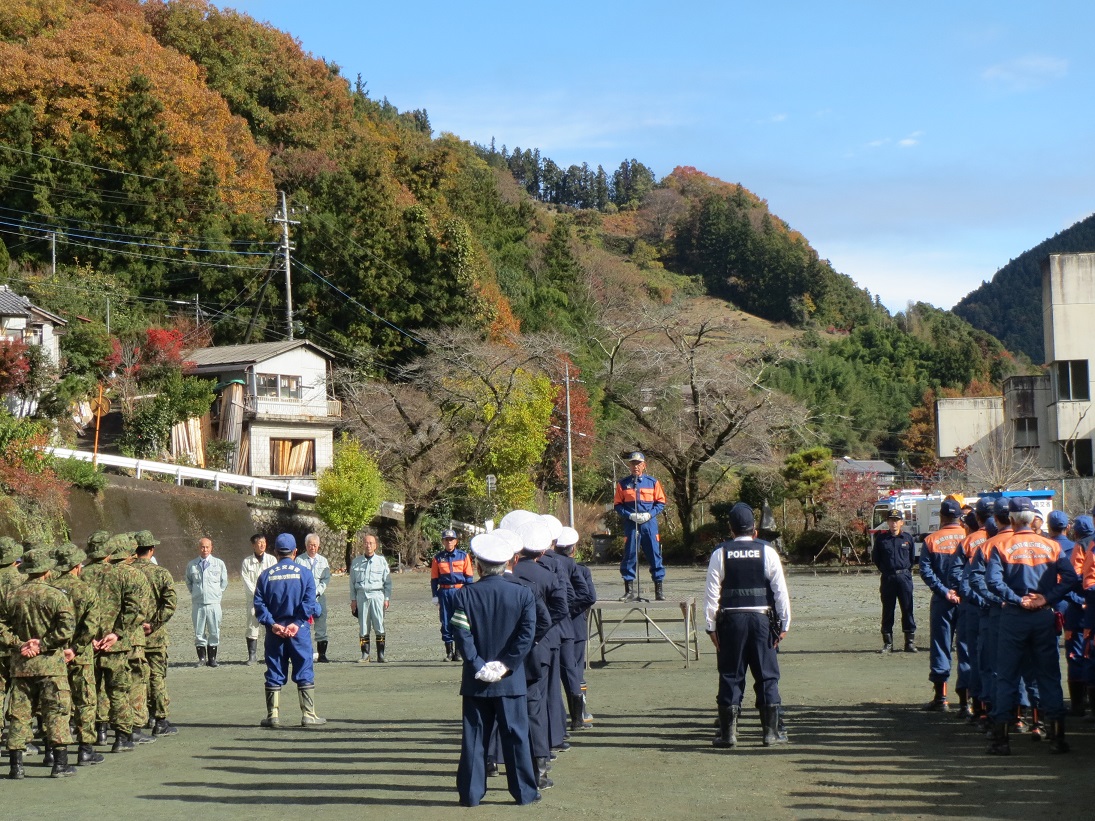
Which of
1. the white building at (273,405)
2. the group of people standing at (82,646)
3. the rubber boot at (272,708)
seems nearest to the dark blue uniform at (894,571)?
the rubber boot at (272,708)

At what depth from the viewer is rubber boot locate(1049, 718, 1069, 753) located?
9773mm

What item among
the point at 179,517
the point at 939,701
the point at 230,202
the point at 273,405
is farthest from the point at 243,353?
the point at 939,701

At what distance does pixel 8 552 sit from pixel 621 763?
18.7 ft

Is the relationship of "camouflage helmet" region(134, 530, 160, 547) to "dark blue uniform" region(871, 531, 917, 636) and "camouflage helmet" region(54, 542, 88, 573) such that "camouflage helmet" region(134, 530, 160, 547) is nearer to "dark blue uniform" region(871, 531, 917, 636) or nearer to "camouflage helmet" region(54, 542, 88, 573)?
"camouflage helmet" region(54, 542, 88, 573)

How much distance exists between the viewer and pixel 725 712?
411 inches

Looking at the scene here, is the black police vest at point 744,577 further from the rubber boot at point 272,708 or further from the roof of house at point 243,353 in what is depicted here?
the roof of house at point 243,353

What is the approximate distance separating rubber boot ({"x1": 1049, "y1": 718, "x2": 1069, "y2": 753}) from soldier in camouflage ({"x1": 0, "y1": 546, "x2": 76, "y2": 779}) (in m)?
8.16

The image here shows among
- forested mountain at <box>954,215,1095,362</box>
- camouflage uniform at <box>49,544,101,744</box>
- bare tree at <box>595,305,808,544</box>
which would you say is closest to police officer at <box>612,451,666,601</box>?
camouflage uniform at <box>49,544,101,744</box>

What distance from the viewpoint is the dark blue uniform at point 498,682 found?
336 inches

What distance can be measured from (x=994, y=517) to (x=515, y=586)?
4.89 m

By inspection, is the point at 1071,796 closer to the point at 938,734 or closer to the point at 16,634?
the point at 938,734

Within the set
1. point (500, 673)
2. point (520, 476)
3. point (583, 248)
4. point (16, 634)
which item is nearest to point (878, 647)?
point (500, 673)

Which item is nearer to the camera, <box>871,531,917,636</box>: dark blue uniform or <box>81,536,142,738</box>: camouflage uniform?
<box>81,536,142,738</box>: camouflage uniform

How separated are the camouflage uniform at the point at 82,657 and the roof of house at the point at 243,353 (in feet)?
134
